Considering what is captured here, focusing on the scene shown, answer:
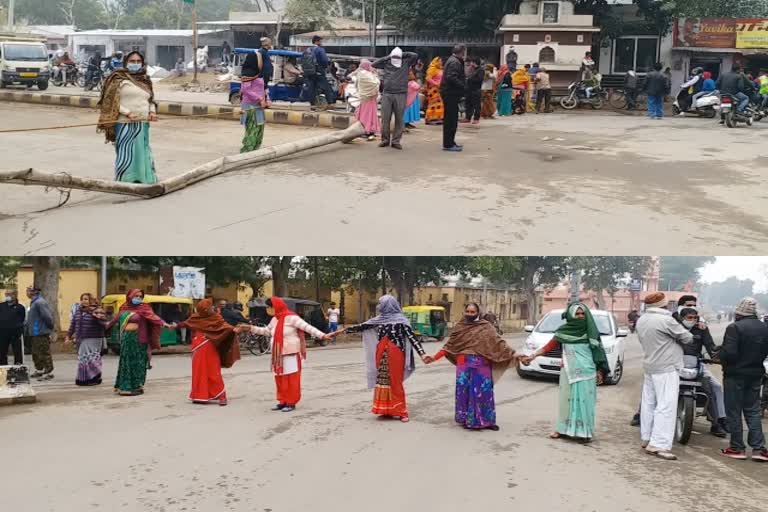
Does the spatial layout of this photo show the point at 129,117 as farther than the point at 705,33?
No

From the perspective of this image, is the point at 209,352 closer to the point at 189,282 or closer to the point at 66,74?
the point at 189,282

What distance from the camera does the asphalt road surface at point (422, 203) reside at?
8312 millimetres

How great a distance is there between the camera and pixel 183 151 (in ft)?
46.7

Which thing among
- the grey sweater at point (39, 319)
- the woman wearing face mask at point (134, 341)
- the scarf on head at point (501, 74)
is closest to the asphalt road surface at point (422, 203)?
the woman wearing face mask at point (134, 341)

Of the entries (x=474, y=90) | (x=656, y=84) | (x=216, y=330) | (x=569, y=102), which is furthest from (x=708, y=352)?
(x=569, y=102)

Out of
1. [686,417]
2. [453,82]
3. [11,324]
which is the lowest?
[11,324]

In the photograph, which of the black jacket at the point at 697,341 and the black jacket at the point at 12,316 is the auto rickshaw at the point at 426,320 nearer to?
the black jacket at the point at 12,316

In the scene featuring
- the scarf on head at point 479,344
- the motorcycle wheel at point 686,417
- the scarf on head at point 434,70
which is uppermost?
the scarf on head at point 434,70

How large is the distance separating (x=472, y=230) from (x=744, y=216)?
3.21 meters

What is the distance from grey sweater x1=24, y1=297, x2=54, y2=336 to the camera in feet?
36.9

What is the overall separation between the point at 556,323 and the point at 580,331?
619cm

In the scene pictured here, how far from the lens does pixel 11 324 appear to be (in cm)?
1081

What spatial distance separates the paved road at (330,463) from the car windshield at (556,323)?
3.97m

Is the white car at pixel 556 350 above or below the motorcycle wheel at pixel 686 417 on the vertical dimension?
below
